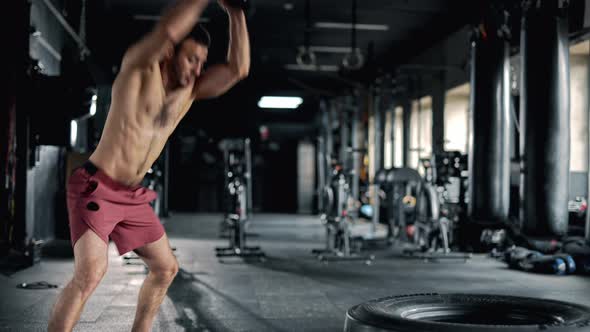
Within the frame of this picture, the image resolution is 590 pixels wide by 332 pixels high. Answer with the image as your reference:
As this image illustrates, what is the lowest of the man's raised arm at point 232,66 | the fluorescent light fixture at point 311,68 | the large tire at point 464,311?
the large tire at point 464,311

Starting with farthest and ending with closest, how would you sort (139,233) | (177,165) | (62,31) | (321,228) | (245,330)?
(177,165)
(321,228)
(62,31)
(245,330)
(139,233)

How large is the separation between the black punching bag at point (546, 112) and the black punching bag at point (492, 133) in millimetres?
1156

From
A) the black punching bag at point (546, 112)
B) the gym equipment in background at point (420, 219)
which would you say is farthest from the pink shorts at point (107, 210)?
the gym equipment in background at point (420, 219)

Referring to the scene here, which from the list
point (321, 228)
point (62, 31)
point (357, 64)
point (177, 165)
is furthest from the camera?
point (177, 165)

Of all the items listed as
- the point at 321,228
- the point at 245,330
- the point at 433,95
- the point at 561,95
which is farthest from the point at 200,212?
the point at 245,330

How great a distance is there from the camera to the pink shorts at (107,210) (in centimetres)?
245

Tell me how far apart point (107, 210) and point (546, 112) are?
193 inches

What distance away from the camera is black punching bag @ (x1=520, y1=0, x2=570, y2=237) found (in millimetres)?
6250

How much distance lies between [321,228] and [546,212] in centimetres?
656

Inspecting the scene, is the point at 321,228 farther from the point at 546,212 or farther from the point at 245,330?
the point at 245,330

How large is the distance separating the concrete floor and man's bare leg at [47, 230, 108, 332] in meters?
1.12

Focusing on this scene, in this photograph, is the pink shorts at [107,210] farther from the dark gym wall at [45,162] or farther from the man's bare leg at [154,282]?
the dark gym wall at [45,162]

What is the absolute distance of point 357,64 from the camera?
35.5ft

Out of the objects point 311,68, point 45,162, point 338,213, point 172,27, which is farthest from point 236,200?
point 311,68
